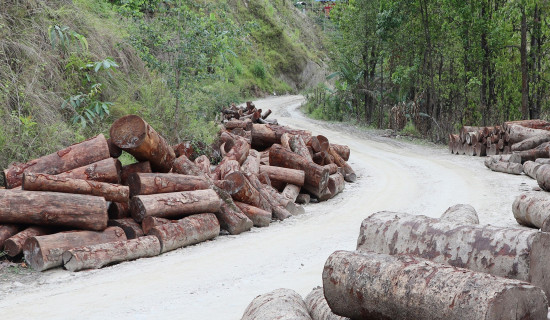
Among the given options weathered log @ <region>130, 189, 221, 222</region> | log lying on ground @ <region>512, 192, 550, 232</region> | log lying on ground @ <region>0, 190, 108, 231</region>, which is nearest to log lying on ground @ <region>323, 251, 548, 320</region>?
log lying on ground @ <region>0, 190, 108, 231</region>

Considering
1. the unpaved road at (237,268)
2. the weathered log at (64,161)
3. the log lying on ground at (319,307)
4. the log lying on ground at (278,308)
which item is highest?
the weathered log at (64,161)

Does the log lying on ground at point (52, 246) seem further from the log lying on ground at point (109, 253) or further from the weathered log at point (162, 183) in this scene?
the weathered log at point (162, 183)

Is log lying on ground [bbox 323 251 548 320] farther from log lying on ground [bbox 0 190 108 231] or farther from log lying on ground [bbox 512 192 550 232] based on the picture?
log lying on ground [bbox 512 192 550 232]

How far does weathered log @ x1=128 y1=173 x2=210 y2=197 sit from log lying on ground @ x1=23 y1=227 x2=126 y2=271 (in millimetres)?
1461

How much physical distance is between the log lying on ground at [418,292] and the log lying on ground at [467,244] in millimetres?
1207

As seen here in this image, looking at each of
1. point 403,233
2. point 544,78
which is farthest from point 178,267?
point 544,78

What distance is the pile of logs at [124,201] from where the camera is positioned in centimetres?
820

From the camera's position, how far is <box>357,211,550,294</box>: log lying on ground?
5.13 metres

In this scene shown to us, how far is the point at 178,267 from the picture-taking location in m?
8.06

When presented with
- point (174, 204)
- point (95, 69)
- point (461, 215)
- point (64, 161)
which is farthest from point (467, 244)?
point (95, 69)

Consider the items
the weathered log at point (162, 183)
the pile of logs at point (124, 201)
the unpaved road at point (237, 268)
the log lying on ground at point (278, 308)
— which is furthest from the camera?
the weathered log at point (162, 183)

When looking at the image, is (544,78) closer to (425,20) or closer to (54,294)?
(425,20)

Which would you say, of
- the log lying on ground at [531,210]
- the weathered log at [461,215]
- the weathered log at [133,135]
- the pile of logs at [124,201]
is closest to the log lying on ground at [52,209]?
the pile of logs at [124,201]

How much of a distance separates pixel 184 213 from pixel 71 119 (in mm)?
5599
